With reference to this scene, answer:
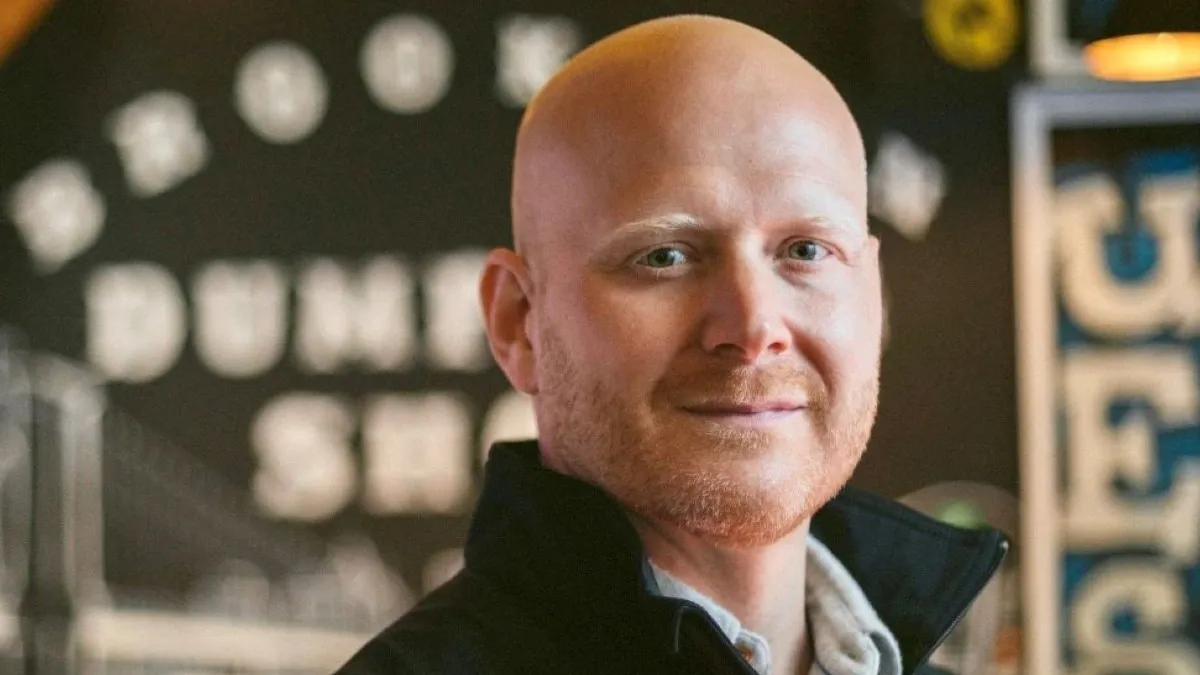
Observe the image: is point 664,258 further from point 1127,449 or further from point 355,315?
point 355,315

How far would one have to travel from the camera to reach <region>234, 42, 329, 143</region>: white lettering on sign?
3.10 metres

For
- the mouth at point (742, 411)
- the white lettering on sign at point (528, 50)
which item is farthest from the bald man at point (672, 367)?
the white lettering on sign at point (528, 50)

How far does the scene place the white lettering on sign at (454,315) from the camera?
9.96 ft

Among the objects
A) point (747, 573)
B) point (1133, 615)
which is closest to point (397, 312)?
point (1133, 615)

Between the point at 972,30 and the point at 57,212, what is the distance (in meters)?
1.96

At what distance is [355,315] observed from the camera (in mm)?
3090

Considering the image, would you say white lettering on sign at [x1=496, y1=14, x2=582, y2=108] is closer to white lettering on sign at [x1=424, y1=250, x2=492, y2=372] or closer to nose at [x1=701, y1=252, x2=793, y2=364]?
white lettering on sign at [x1=424, y1=250, x2=492, y2=372]

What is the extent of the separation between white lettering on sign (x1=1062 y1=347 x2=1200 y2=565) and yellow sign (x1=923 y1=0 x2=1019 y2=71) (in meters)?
0.59

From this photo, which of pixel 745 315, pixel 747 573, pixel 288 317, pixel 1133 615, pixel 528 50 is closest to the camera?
pixel 745 315

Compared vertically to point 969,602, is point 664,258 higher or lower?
higher

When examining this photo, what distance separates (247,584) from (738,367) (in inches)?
92.0

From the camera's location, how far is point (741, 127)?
1010mm

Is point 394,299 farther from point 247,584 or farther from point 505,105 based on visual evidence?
point 247,584

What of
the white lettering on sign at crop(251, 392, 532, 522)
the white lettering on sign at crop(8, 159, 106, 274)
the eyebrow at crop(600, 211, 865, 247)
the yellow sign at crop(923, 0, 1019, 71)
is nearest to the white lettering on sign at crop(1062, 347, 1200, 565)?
the yellow sign at crop(923, 0, 1019, 71)
